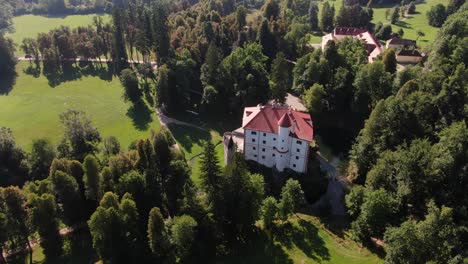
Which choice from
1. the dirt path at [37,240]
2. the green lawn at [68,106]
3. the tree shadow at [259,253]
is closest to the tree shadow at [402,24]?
the green lawn at [68,106]

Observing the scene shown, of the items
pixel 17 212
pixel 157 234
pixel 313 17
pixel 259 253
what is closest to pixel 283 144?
pixel 259 253

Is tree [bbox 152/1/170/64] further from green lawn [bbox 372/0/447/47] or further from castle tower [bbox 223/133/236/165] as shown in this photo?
green lawn [bbox 372/0/447/47]

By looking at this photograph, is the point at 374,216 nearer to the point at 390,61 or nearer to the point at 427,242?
the point at 427,242

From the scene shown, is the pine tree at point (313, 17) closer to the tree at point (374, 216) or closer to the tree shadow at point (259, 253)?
the tree at point (374, 216)

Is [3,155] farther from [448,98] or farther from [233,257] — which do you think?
[448,98]

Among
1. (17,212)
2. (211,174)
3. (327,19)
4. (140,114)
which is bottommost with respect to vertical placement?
(140,114)

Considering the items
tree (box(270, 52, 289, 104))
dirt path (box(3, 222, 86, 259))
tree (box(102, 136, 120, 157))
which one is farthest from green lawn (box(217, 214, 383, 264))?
tree (box(270, 52, 289, 104))
